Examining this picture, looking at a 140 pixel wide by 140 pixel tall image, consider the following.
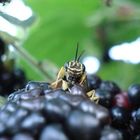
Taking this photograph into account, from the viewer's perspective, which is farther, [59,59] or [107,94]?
[59,59]

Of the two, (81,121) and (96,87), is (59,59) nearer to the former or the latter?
(96,87)

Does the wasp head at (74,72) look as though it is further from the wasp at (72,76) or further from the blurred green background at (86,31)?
the blurred green background at (86,31)

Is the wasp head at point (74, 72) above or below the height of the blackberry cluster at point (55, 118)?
above

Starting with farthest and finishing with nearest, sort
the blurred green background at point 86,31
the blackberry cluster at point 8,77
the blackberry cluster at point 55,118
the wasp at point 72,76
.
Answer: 1. the blurred green background at point 86,31
2. the blackberry cluster at point 8,77
3. the wasp at point 72,76
4. the blackberry cluster at point 55,118

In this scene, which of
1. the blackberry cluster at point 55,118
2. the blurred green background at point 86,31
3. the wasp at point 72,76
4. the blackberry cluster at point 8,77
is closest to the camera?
the blackberry cluster at point 55,118

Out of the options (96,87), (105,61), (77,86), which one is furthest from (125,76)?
(77,86)

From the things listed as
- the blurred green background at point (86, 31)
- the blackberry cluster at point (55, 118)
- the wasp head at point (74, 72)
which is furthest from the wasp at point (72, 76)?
the blurred green background at point (86, 31)

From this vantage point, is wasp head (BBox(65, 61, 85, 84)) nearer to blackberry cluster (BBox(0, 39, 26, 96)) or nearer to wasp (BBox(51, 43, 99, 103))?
wasp (BBox(51, 43, 99, 103))
